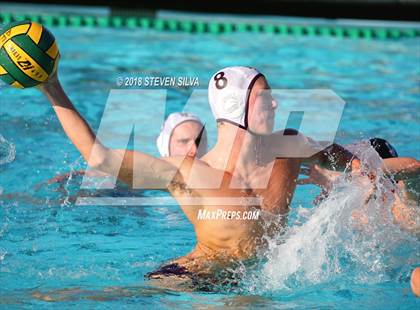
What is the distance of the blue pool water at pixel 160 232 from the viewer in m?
3.49

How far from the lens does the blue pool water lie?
138 inches

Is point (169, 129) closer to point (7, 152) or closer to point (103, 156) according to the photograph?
point (7, 152)

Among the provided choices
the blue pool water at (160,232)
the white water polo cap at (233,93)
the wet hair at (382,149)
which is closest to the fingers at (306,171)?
the blue pool water at (160,232)

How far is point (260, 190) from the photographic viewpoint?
345 cm

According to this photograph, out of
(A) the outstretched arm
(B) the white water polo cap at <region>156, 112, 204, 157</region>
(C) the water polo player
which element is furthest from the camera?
(B) the white water polo cap at <region>156, 112, 204, 157</region>

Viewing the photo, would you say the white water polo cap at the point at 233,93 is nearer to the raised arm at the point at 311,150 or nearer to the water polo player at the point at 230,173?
the water polo player at the point at 230,173

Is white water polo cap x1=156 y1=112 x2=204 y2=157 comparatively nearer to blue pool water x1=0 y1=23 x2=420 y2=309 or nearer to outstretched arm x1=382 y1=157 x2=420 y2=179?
blue pool water x1=0 y1=23 x2=420 y2=309

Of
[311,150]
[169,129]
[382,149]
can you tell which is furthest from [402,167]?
[169,129]

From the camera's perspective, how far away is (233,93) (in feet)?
10.8

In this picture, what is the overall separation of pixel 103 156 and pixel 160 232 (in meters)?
1.59

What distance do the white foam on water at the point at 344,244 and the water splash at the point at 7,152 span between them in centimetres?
242

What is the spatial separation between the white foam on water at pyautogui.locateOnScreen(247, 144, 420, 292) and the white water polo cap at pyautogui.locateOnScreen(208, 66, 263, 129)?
0.56 meters

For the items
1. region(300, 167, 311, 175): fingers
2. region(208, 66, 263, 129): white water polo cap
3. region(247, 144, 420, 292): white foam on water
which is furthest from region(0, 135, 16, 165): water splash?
region(208, 66, 263, 129): white water polo cap

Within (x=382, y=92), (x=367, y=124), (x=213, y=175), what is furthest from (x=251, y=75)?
(x=382, y=92)
